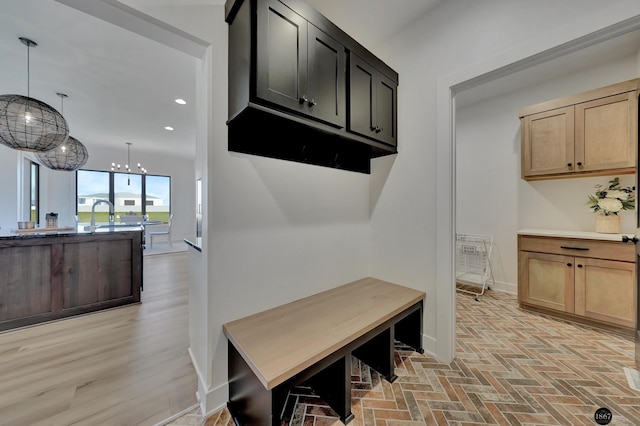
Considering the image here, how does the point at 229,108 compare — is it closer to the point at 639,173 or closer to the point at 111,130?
A: the point at 639,173

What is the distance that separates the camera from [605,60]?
2631mm

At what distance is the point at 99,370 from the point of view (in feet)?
6.10

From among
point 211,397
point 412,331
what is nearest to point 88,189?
point 211,397

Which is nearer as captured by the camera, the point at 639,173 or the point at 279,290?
the point at 639,173

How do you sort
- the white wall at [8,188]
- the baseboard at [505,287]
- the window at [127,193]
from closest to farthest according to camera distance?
the baseboard at [505,287], the white wall at [8,188], the window at [127,193]

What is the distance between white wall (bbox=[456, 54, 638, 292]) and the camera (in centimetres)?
281

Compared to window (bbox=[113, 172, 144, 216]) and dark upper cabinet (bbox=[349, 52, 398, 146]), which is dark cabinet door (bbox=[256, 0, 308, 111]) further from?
window (bbox=[113, 172, 144, 216])

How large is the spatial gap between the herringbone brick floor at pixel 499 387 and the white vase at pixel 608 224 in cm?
110

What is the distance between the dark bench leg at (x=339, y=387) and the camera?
1362mm

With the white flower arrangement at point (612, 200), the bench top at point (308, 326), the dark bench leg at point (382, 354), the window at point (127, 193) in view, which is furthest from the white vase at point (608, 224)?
the window at point (127, 193)

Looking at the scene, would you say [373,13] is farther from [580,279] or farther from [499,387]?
[580,279]

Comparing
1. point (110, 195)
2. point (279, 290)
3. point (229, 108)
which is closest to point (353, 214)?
point (279, 290)

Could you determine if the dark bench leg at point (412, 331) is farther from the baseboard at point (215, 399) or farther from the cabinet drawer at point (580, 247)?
the cabinet drawer at point (580, 247)

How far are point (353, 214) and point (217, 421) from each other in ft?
6.00
